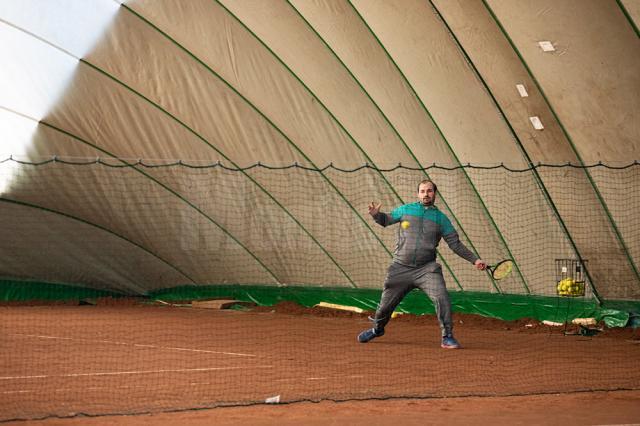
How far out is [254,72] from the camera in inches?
722

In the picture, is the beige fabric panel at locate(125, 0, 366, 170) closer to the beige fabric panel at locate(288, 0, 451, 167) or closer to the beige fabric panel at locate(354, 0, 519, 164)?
the beige fabric panel at locate(288, 0, 451, 167)

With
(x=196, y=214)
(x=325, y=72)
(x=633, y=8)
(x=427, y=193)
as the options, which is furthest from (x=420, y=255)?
(x=196, y=214)

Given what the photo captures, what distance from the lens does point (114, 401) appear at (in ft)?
27.5

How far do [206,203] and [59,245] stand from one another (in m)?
4.36

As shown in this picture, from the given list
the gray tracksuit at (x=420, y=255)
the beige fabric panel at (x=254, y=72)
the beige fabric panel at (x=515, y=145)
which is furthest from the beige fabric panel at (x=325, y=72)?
the gray tracksuit at (x=420, y=255)

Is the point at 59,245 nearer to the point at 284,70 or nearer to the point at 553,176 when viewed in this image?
the point at 284,70

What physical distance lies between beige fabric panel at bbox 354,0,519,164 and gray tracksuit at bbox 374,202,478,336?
383 centimetres

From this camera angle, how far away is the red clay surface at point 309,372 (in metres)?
7.96

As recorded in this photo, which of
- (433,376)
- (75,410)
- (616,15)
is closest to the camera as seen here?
(75,410)

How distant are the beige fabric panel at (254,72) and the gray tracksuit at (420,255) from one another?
19.8 ft

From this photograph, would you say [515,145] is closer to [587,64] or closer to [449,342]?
[587,64]

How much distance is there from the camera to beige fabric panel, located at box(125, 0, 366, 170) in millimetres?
17688

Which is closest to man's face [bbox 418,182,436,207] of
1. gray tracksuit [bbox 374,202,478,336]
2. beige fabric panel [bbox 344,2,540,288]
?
gray tracksuit [bbox 374,202,478,336]

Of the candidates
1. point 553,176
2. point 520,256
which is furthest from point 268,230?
point 553,176
